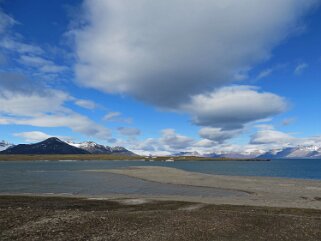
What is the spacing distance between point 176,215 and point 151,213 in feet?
8.11

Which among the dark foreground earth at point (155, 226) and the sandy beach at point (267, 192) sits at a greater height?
the sandy beach at point (267, 192)

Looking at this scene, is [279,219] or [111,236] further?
[279,219]

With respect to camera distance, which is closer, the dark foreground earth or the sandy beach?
the dark foreground earth

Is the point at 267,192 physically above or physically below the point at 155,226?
above

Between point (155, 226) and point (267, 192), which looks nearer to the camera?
point (155, 226)

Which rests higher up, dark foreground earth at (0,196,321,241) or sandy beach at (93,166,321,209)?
sandy beach at (93,166,321,209)

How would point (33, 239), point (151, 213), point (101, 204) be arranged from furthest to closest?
point (101, 204) < point (151, 213) < point (33, 239)

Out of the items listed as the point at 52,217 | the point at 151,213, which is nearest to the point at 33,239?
the point at 52,217

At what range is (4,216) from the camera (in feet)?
82.9

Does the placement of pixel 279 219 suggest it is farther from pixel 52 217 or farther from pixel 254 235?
pixel 52 217

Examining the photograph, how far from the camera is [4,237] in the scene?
65.6 ft

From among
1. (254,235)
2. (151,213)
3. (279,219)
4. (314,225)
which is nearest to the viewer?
(254,235)

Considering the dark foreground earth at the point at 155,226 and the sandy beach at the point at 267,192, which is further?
the sandy beach at the point at 267,192

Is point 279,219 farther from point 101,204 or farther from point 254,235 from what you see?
point 101,204
